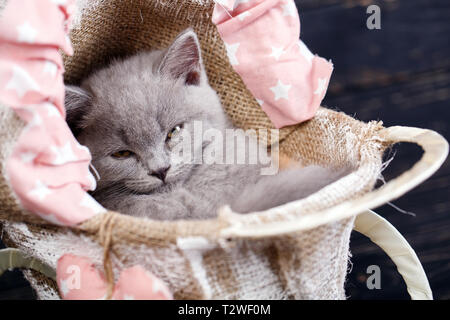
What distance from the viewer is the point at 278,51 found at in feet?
3.54

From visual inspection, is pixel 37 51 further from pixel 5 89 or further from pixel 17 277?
pixel 17 277

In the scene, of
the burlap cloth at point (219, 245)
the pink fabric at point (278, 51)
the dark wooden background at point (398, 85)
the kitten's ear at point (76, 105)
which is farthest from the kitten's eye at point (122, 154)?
the dark wooden background at point (398, 85)

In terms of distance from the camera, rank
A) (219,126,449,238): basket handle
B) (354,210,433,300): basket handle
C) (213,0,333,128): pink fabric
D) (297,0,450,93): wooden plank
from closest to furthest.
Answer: (219,126,449,238): basket handle, (354,210,433,300): basket handle, (213,0,333,128): pink fabric, (297,0,450,93): wooden plank

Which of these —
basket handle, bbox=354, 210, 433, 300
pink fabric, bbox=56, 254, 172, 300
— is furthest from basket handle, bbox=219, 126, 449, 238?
basket handle, bbox=354, 210, 433, 300

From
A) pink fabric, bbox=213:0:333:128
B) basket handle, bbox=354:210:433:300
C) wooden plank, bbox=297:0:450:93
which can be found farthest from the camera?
wooden plank, bbox=297:0:450:93

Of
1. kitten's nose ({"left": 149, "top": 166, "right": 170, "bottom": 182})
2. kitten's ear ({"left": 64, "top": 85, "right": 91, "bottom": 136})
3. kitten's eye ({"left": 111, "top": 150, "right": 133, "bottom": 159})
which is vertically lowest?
kitten's nose ({"left": 149, "top": 166, "right": 170, "bottom": 182})

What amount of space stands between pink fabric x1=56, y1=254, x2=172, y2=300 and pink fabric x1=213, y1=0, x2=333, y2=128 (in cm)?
57

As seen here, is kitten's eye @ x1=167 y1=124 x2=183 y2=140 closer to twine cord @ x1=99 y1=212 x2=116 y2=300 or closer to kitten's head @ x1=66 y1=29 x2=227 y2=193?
kitten's head @ x1=66 y1=29 x2=227 y2=193

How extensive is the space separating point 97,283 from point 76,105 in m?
0.43

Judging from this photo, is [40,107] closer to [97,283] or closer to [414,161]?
[97,283]

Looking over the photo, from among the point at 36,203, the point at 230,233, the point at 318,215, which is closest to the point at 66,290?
the point at 36,203

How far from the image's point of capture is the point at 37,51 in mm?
691

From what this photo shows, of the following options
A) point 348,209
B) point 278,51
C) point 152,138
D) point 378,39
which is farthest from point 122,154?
point 378,39

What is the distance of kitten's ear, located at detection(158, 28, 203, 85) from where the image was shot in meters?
1.03
